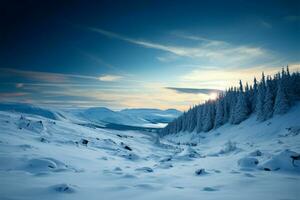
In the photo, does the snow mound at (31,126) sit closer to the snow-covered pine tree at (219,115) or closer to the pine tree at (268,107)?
the pine tree at (268,107)

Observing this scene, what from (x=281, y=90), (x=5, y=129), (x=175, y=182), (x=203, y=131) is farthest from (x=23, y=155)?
(x=203, y=131)

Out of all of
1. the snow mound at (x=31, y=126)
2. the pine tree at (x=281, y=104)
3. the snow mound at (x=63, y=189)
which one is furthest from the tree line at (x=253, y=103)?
the snow mound at (x=63, y=189)

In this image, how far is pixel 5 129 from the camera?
18.2 metres

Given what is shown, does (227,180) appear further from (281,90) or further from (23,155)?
(281,90)

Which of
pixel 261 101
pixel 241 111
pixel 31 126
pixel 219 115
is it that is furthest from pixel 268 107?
pixel 31 126

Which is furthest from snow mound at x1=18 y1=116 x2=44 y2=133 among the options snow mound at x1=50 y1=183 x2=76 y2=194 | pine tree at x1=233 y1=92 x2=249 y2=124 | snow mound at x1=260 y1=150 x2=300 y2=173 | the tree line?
pine tree at x1=233 y1=92 x2=249 y2=124

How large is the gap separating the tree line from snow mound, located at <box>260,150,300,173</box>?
130 ft

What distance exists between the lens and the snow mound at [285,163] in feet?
32.3

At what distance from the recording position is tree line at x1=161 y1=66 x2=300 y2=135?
46.3 m

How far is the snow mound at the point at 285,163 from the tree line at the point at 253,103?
3949cm

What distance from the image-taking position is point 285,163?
10.1 metres

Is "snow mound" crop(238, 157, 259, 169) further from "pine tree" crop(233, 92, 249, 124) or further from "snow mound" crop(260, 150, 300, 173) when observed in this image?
"pine tree" crop(233, 92, 249, 124)

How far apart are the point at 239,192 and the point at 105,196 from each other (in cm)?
401

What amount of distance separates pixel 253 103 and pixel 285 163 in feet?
177
